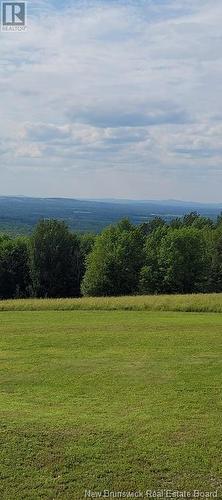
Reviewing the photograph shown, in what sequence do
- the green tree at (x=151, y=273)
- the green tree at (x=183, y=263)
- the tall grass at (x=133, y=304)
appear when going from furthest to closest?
the green tree at (x=151, y=273) < the green tree at (x=183, y=263) < the tall grass at (x=133, y=304)

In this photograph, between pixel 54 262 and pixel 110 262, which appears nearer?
pixel 110 262

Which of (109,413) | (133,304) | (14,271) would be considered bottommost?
(14,271)

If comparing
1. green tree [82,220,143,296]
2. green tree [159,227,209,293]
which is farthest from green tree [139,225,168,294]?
green tree [82,220,143,296]

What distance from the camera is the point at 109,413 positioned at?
952cm

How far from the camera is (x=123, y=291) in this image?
52.1 m

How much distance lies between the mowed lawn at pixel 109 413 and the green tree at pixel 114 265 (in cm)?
3427

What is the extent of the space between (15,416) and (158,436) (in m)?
2.51

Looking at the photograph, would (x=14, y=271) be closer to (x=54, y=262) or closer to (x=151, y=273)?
(x=54, y=262)

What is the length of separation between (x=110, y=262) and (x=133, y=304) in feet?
88.4

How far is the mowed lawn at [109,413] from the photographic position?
24.5 feet

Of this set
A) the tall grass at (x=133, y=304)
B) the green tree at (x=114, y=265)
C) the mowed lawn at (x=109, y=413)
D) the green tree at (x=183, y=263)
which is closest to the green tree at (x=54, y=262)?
the green tree at (x=114, y=265)

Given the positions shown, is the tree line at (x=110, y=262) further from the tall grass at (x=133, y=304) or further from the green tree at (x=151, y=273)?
the tall grass at (x=133, y=304)

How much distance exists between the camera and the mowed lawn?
7.46 meters

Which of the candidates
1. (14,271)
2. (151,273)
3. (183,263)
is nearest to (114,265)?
(151,273)
